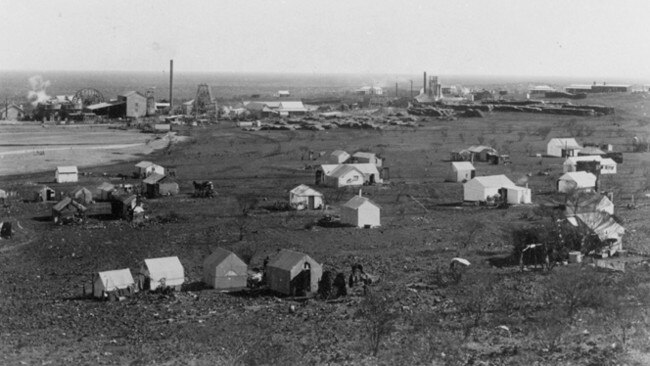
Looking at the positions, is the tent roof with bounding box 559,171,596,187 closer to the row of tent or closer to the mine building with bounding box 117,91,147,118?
the row of tent

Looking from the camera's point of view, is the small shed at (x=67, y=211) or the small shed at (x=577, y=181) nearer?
the small shed at (x=67, y=211)

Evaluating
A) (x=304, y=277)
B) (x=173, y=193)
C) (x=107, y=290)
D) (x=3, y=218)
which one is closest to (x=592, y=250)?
(x=304, y=277)

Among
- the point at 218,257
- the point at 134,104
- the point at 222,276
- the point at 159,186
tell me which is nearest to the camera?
the point at 222,276

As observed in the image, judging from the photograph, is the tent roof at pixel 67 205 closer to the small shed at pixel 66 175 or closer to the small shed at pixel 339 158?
the small shed at pixel 66 175

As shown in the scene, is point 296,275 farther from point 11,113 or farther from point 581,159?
point 11,113

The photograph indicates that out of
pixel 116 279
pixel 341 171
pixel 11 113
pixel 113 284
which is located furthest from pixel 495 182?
A: pixel 11 113

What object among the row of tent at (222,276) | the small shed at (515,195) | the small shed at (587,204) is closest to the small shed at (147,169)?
the small shed at (515,195)

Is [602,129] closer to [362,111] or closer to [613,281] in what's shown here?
[362,111]
